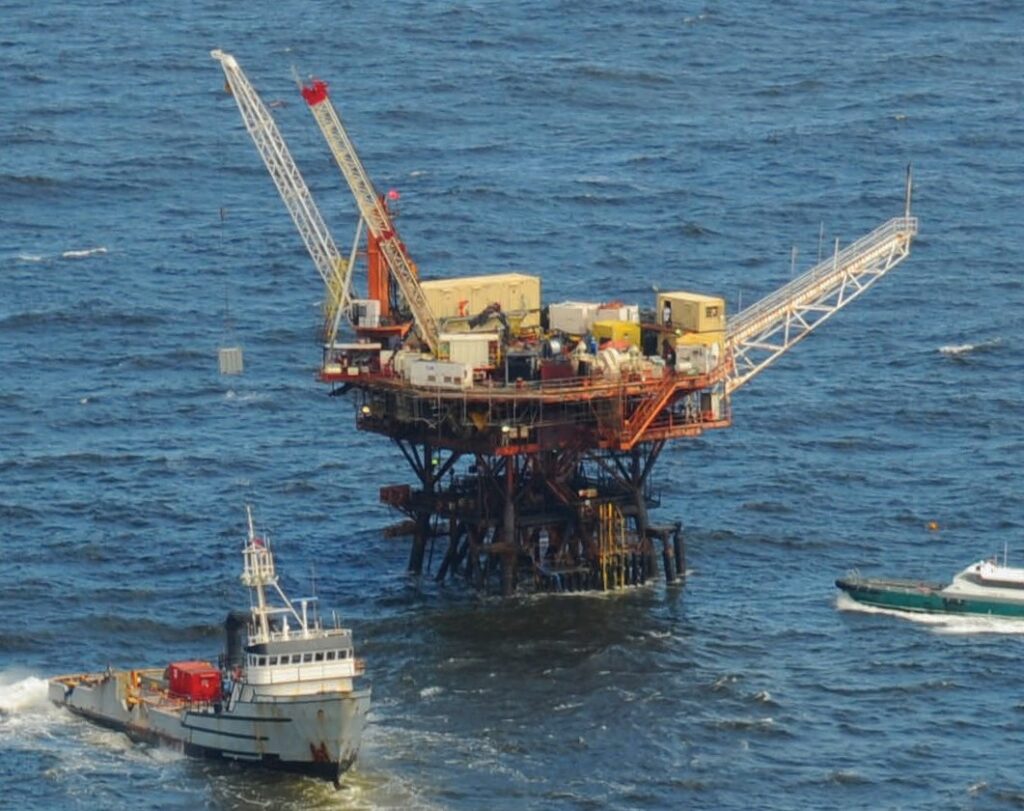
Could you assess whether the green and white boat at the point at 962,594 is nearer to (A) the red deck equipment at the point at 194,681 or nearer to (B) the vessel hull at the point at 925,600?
(B) the vessel hull at the point at 925,600

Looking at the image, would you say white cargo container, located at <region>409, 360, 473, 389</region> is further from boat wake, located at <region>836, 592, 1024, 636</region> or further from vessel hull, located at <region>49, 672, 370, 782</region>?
boat wake, located at <region>836, 592, 1024, 636</region>

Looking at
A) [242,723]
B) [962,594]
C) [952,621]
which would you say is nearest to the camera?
[242,723]

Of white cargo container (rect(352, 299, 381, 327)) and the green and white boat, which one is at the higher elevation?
white cargo container (rect(352, 299, 381, 327))

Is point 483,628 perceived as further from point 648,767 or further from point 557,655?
point 648,767

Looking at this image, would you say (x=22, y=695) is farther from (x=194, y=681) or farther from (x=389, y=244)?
(x=389, y=244)

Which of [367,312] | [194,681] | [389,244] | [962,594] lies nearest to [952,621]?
[962,594]

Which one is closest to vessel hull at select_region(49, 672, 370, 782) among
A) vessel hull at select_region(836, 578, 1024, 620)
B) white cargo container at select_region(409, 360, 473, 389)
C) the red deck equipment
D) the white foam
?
the red deck equipment

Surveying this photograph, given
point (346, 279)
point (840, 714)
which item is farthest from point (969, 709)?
point (346, 279)
